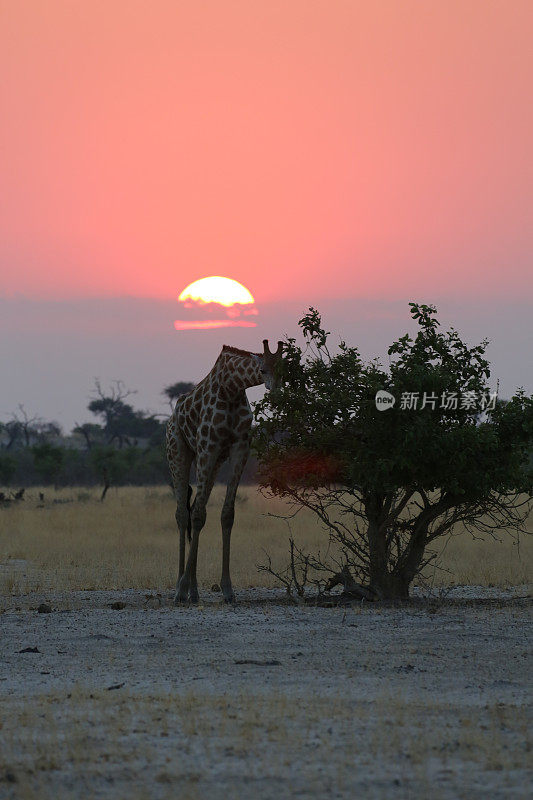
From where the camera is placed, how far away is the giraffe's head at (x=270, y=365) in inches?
514

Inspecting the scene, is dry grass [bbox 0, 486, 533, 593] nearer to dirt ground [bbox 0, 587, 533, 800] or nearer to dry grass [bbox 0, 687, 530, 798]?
dirt ground [bbox 0, 587, 533, 800]

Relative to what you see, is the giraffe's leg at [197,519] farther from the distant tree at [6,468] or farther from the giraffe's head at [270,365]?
the distant tree at [6,468]

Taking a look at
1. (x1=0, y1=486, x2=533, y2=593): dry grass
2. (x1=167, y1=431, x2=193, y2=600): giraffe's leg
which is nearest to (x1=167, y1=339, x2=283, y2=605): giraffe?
(x1=167, y1=431, x2=193, y2=600): giraffe's leg

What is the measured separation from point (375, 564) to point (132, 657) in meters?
4.48

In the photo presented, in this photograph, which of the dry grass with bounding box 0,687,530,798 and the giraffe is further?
the giraffe

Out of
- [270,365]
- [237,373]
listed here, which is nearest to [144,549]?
[237,373]

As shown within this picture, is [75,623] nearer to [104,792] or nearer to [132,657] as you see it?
[132,657]

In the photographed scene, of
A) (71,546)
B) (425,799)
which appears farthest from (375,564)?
(71,546)

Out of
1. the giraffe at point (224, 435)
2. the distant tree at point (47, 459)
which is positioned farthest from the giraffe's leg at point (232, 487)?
the distant tree at point (47, 459)

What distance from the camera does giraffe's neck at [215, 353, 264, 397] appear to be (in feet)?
44.1

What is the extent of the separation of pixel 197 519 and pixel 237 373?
2.09 metres

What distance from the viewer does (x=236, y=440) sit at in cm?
1402

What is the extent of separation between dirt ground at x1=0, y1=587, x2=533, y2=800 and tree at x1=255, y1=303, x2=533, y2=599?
1.19 meters

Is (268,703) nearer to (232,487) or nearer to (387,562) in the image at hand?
(387,562)
